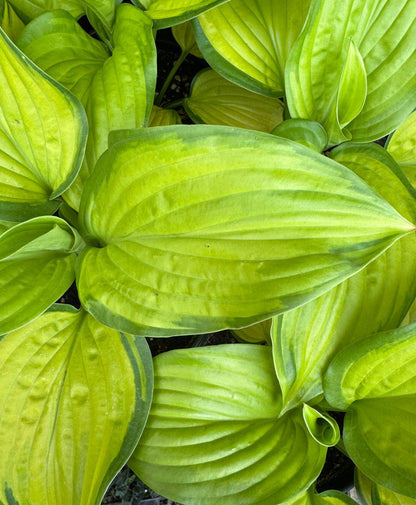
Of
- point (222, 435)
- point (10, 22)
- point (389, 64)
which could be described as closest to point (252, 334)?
point (222, 435)

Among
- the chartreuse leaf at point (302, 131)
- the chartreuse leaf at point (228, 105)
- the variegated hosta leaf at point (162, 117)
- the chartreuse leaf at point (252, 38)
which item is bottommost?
the variegated hosta leaf at point (162, 117)

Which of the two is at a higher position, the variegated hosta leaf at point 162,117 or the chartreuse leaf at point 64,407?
the variegated hosta leaf at point 162,117

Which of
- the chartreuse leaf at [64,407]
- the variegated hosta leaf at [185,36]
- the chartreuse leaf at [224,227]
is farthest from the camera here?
the variegated hosta leaf at [185,36]

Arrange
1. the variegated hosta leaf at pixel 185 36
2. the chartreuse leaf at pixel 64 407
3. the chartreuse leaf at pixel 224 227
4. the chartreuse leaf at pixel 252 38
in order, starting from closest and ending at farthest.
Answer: the chartreuse leaf at pixel 224 227
the chartreuse leaf at pixel 64 407
the chartreuse leaf at pixel 252 38
the variegated hosta leaf at pixel 185 36

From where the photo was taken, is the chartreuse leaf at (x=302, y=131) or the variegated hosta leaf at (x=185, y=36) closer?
the chartreuse leaf at (x=302, y=131)

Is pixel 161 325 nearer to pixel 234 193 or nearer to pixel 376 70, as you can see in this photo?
pixel 234 193

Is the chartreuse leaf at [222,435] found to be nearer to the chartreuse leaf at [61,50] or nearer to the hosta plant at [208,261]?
the hosta plant at [208,261]

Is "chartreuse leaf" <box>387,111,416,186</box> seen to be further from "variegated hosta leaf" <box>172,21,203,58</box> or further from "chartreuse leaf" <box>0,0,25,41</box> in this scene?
"chartreuse leaf" <box>0,0,25,41</box>

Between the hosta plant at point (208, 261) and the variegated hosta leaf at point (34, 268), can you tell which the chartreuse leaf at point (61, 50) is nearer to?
the hosta plant at point (208, 261)

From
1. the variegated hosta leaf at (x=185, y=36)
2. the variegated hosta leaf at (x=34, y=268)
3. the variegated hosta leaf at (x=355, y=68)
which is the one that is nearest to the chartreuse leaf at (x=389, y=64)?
the variegated hosta leaf at (x=355, y=68)
